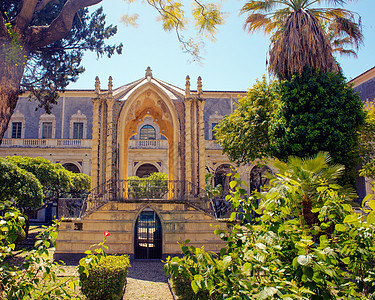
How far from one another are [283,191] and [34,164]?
1981 cm

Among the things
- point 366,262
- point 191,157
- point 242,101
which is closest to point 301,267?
point 366,262

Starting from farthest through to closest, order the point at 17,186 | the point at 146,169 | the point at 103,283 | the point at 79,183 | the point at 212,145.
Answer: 1. the point at 146,169
2. the point at 212,145
3. the point at 79,183
4. the point at 17,186
5. the point at 103,283

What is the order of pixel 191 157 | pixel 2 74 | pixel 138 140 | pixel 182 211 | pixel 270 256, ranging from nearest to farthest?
pixel 270 256 → pixel 2 74 → pixel 182 211 → pixel 191 157 → pixel 138 140

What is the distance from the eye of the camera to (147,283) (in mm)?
9969

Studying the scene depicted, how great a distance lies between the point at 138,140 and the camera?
109 feet

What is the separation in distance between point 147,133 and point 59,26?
2661 centimetres

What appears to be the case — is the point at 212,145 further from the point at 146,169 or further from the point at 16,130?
the point at 16,130

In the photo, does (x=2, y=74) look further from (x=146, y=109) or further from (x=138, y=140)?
(x=138, y=140)

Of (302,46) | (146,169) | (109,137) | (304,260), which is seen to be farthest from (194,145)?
(146,169)

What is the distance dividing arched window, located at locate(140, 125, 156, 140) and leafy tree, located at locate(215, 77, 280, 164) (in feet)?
64.0

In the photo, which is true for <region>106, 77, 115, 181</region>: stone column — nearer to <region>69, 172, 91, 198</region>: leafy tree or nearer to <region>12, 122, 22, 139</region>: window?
<region>69, 172, 91, 198</region>: leafy tree

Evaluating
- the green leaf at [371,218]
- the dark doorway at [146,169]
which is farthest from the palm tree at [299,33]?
the dark doorway at [146,169]

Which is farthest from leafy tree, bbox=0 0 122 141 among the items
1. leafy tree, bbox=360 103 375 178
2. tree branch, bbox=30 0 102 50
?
leafy tree, bbox=360 103 375 178

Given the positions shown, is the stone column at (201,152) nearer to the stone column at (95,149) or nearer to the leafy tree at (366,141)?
the stone column at (95,149)
